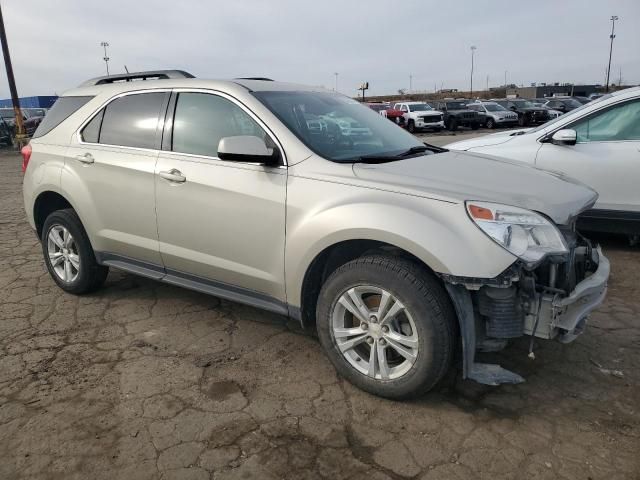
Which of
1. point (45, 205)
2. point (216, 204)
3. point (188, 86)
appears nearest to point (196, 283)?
point (216, 204)

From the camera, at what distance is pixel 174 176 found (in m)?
3.48

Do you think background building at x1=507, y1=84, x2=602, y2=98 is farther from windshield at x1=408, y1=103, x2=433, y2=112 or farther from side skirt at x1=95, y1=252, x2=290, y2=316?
side skirt at x1=95, y1=252, x2=290, y2=316

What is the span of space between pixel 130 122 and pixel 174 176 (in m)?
0.78

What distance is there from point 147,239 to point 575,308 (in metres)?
2.81

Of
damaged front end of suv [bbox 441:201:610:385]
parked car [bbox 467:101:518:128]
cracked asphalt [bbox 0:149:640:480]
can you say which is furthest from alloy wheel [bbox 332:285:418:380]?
parked car [bbox 467:101:518:128]

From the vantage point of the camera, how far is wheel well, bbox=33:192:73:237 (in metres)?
4.48

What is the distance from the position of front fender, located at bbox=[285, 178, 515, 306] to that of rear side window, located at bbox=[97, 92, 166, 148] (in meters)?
1.41

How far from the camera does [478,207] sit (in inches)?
101

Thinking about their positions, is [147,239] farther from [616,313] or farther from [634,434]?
[616,313]

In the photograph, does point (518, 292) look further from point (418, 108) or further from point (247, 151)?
point (418, 108)

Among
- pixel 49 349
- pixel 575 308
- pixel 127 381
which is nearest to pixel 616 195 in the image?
pixel 575 308

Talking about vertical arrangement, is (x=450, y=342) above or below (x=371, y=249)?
below

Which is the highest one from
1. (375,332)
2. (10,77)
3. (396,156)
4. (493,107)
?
(10,77)

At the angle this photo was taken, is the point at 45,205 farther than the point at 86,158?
Yes
